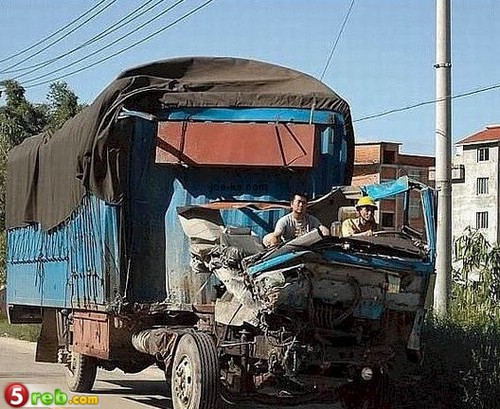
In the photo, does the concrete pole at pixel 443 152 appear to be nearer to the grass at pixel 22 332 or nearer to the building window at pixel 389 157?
the grass at pixel 22 332

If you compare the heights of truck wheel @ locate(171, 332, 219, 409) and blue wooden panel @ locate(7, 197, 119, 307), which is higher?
blue wooden panel @ locate(7, 197, 119, 307)

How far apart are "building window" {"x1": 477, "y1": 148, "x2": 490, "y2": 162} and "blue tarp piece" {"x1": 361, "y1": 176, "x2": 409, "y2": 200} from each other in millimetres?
61541

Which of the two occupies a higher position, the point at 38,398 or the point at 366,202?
the point at 366,202

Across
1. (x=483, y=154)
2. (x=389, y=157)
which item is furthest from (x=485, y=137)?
(x=389, y=157)

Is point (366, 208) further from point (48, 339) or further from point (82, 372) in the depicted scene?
point (48, 339)

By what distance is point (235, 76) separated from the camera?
11789mm

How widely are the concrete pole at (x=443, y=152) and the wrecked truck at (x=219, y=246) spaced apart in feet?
7.47

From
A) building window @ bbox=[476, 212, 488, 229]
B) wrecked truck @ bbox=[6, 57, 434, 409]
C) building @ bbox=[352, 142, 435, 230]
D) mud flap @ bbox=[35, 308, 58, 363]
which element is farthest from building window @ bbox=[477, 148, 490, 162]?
wrecked truck @ bbox=[6, 57, 434, 409]

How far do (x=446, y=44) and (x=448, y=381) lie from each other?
4423mm

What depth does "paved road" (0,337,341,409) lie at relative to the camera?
41.3 ft

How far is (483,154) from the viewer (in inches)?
2788

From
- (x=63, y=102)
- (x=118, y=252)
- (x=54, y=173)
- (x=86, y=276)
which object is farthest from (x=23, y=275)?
(x=63, y=102)

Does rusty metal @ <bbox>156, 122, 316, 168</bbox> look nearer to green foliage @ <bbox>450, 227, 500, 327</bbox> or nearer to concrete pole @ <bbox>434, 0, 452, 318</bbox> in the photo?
concrete pole @ <bbox>434, 0, 452, 318</bbox>

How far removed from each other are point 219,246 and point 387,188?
1.82 meters
